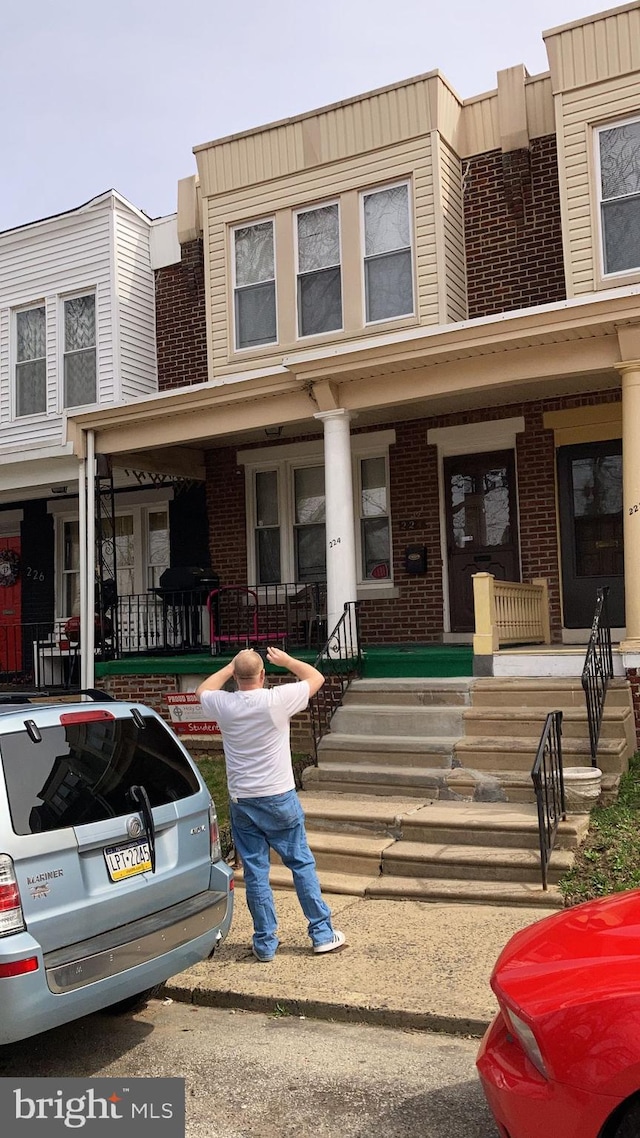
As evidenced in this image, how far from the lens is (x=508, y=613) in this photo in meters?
10.3

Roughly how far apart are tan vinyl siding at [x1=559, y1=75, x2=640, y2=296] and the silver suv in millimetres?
7507

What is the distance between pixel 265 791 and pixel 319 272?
325 inches

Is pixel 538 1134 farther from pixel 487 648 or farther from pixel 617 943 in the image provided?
pixel 487 648

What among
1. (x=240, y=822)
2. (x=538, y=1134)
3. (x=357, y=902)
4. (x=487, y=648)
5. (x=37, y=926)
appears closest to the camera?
(x=538, y=1134)

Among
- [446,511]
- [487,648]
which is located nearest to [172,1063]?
[487,648]

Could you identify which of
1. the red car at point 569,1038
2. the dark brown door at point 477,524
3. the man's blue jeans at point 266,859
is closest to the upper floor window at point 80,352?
the dark brown door at point 477,524

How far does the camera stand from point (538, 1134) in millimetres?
2932

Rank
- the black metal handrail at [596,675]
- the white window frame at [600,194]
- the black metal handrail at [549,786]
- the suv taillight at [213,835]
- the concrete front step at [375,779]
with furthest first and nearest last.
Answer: the white window frame at [600,194] → the concrete front step at [375,779] → the black metal handrail at [596,675] → the black metal handrail at [549,786] → the suv taillight at [213,835]

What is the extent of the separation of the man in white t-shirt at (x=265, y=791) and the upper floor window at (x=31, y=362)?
9979 millimetres

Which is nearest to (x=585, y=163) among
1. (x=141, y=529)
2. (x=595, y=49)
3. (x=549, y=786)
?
(x=595, y=49)

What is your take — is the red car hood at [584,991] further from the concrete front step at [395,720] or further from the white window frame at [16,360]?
the white window frame at [16,360]

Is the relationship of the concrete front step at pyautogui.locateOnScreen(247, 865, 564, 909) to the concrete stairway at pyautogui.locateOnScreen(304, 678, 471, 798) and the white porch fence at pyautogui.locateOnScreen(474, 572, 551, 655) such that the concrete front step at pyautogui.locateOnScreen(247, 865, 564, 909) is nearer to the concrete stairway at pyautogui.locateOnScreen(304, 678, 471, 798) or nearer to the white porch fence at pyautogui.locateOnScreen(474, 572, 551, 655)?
the concrete stairway at pyautogui.locateOnScreen(304, 678, 471, 798)

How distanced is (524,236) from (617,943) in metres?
10.2

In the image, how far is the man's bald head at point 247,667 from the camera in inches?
223
